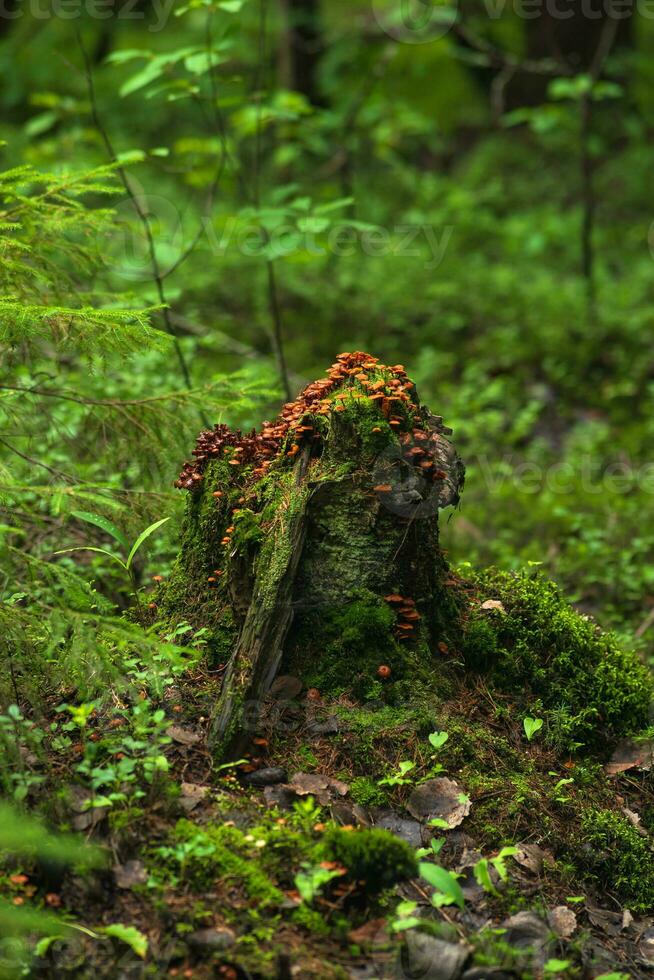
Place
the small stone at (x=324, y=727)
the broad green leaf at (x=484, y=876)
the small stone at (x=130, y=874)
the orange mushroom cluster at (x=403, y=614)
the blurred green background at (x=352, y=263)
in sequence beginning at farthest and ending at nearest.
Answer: the blurred green background at (x=352, y=263), the orange mushroom cluster at (x=403, y=614), the small stone at (x=324, y=727), the broad green leaf at (x=484, y=876), the small stone at (x=130, y=874)

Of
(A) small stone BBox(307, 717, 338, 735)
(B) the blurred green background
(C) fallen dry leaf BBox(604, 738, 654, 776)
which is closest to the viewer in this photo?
(A) small stone BBox(307, 717, 338, 735)

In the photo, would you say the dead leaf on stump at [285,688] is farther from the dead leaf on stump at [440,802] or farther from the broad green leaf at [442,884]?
the broad green leaf at [442,884]

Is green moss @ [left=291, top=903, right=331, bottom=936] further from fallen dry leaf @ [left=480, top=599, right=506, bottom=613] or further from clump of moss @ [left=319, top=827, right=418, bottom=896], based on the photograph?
fallen dry leaf @ [left=480, top=599, right=506, bottom=613]

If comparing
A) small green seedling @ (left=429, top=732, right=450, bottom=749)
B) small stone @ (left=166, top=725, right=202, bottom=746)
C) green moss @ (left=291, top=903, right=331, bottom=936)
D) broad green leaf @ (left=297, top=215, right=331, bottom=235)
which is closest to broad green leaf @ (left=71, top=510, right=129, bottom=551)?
small stone @ (left=166, top=725, right=202, bottom=746)

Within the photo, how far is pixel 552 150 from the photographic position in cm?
1677

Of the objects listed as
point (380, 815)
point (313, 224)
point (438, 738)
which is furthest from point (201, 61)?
point (380, 815)

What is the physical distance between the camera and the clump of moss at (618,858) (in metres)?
3.55

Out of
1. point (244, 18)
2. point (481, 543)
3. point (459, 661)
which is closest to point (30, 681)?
point (459, 661)

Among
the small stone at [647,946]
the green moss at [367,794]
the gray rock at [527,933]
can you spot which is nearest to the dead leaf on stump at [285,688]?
the green moss at [367,794]

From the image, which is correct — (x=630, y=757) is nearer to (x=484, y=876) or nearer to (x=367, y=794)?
(x=484, y=876)

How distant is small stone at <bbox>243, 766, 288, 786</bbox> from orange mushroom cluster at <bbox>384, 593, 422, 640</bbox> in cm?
81

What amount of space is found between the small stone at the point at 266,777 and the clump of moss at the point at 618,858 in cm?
121

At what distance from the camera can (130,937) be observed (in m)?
2.72

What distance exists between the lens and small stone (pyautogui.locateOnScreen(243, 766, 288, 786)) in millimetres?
3418
